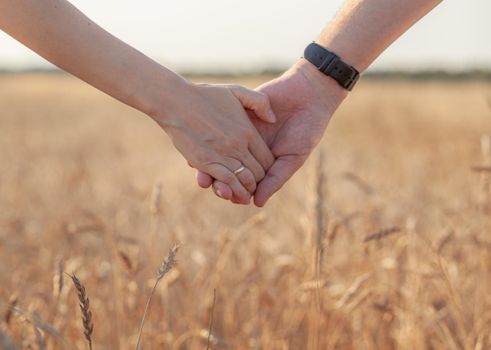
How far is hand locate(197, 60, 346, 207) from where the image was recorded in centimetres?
218

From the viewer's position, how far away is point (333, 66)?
2145 millimetres

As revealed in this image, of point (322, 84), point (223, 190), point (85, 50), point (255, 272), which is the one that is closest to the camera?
point (85, 50)

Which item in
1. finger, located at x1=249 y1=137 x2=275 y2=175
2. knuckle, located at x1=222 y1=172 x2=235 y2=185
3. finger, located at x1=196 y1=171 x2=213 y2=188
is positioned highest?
finger, located at x1=249 y1=137 x2=275 y2=175

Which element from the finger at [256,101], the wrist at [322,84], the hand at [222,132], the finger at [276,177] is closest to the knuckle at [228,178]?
the hand at [222,132]

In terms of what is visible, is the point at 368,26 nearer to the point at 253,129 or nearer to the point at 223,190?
the point at 253,129

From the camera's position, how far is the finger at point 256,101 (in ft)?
7.00

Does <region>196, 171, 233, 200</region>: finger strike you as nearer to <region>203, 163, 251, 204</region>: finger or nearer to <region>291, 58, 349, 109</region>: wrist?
<region>203, 163, 251, 204</region>: finger

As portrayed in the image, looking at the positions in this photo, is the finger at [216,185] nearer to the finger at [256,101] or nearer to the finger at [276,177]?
the finger at [276,177]

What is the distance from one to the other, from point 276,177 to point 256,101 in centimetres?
21

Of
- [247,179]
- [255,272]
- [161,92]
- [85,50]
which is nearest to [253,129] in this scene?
[247,179]

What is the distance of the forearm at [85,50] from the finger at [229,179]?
214mm

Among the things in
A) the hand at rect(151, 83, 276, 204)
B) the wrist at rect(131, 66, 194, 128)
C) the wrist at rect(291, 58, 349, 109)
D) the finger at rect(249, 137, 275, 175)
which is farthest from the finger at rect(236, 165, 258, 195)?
the wrist at rect(291, 58, 349, 109)

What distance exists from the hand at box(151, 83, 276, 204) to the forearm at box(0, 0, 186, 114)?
0.07m

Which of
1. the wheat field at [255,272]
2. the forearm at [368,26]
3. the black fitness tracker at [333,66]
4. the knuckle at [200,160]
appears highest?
the forearm at [368,26]
